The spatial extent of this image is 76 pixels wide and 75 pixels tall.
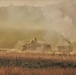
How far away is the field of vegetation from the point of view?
7.57 ft

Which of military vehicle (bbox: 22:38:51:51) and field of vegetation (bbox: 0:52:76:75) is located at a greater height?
military vehicle (bbox: 22:38:51:51)

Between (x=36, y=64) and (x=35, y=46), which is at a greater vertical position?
(x=35, y=46)

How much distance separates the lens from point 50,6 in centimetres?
253

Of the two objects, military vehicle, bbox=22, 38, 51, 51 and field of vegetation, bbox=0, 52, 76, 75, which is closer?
field of vegetation, bbox=0, 52, 76, 75

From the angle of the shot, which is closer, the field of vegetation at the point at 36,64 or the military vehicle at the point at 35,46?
the field of vegetation at the point at 36,64

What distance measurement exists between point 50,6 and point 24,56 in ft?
2.11

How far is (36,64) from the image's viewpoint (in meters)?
2.37

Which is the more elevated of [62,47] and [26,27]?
[26,27]

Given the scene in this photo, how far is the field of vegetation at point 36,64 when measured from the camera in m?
2.31

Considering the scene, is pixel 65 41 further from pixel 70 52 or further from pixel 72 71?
pixel 72 71

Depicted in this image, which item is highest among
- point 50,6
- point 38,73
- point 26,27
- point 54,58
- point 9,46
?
point 50,6

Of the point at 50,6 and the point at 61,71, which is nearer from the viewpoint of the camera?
the point at 61,71

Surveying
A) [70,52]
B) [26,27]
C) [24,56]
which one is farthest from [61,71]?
[26,27]

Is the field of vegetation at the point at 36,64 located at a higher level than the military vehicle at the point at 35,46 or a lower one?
lower
